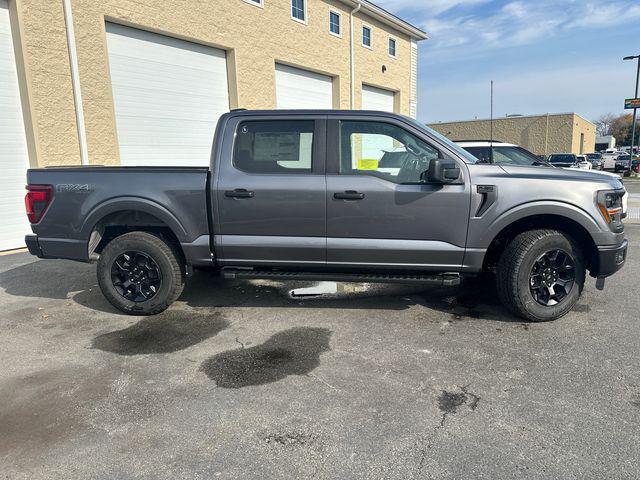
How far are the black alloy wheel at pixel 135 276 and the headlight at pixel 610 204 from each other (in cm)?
433

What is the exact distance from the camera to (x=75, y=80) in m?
8.79

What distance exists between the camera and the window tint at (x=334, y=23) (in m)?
16.0

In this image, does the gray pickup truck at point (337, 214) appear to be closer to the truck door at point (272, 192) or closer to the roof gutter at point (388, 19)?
the truck door at point (272, 192)

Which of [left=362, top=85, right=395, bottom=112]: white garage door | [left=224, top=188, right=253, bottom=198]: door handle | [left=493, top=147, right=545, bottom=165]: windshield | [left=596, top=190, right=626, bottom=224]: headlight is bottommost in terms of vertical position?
[left=596, top=190, right=626, bottom=224]: headlight

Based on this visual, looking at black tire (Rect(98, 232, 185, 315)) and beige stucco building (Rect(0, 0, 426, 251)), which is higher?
beige stucco building (Rect(0, 0, 426, 251))

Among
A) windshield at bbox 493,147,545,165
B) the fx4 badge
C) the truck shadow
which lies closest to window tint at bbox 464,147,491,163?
windshield at bbox 493,147,545,165

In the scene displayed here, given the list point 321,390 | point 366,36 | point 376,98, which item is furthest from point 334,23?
point 321,390

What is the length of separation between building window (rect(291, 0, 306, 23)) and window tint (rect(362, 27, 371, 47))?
3.82 metres

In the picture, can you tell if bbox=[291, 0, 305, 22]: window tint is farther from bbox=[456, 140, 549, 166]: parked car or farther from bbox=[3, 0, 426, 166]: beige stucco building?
bbox=[456, 140, 549, 166]: parked car

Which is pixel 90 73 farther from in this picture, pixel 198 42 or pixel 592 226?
pixel 592 226

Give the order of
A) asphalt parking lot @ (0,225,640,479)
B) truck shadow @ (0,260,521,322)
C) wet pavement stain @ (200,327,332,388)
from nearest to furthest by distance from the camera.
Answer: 1. asphalt parking lot @ (0,225,640,479)
2. wet pavement stain @ (200,327,332,388)
3. truck shadow @ (0,260,521,322)

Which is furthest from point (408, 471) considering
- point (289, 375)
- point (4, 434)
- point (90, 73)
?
point (90, 73)

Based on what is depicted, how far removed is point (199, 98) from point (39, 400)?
9799 mm

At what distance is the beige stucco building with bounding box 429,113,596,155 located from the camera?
47.0 meters
